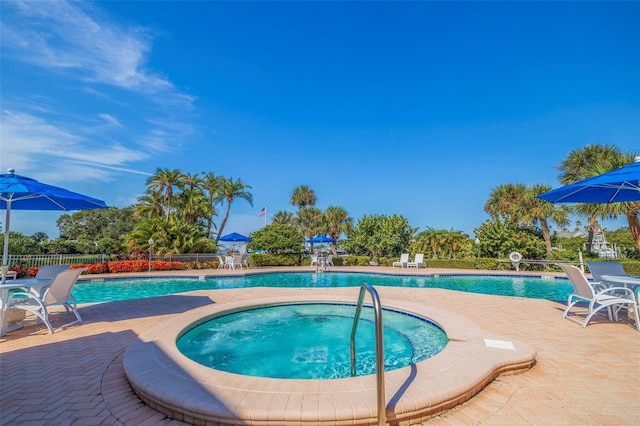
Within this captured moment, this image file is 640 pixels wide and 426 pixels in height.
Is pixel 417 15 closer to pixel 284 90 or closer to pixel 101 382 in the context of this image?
pixel 284 90

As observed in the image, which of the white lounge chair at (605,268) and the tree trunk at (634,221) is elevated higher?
the tree trunk at (634,221)

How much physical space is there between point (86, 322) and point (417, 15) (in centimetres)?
1633

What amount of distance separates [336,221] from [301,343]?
29.6 metres

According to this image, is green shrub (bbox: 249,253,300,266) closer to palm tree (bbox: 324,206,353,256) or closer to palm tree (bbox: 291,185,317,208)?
palm tree (bbox: 324,206,353,256)

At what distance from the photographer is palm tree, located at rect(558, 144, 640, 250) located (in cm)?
1265

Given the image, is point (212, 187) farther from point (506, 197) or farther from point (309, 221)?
point (506, 197)

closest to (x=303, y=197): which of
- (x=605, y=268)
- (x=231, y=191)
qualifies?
(x=231, y=191)

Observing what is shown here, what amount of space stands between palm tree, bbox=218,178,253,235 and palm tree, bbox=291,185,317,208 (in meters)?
9.35

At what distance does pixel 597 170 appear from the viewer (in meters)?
12.4

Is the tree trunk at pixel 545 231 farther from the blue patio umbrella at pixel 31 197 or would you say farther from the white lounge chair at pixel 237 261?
the blue patio umbrella at pixel 31 197

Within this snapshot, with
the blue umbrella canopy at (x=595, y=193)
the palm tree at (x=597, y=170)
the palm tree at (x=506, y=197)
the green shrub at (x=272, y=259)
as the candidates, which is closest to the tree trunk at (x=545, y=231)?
the palm tree at (x=597, y=170)

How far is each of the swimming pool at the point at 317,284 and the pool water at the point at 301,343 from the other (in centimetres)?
626

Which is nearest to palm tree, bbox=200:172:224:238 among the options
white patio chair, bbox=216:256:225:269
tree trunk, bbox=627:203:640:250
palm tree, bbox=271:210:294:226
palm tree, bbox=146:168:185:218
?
palm tree, bbox=146:168:185:218

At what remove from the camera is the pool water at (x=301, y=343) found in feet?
13.1
